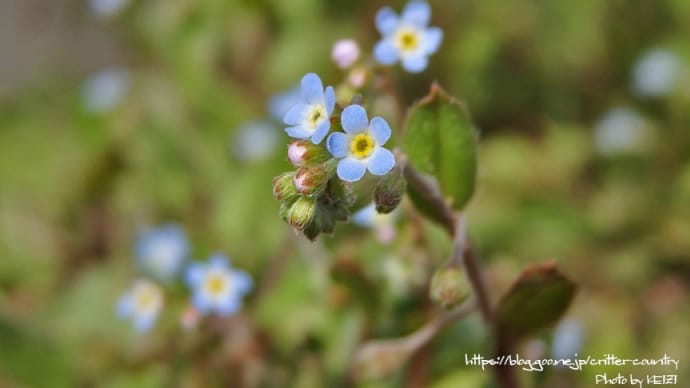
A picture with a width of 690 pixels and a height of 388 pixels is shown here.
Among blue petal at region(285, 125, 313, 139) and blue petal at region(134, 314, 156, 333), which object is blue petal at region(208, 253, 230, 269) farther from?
blue petal at region(285, 125, 313, 139)

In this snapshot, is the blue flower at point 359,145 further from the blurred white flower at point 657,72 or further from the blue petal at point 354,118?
the blurred white flower at point 657,72

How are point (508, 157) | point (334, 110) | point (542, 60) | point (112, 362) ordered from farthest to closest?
point (542, 60) < point (508, 157) < point (112, 362) < point (334, 110)

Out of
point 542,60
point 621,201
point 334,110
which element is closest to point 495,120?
point 542,60

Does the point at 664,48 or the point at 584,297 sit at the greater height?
the point at 664,48

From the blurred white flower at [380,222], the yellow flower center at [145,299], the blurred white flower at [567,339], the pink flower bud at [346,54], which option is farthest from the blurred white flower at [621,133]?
the yellow flower center at [145,299]

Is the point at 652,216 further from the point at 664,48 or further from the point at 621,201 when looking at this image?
the point at 664,48

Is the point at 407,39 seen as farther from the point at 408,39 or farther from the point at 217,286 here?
the point at 217,286

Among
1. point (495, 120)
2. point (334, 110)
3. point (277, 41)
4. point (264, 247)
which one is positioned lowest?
point (334, 110)
